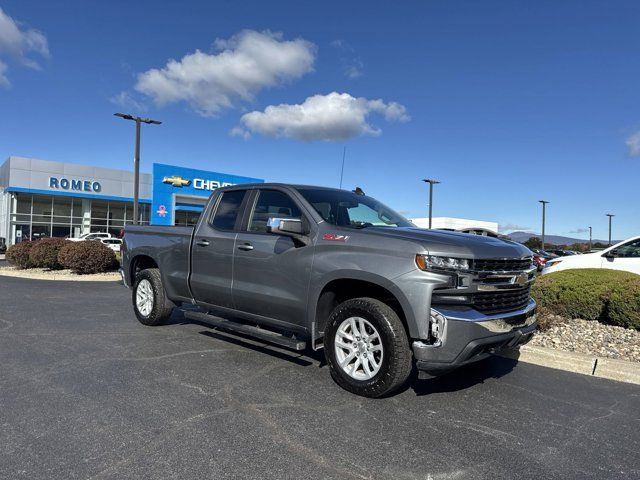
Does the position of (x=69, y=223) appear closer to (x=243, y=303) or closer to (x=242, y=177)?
(x=242, y=177)

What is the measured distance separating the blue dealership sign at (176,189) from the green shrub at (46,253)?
16.3 m

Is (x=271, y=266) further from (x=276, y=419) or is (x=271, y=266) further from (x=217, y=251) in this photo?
(x=276, y=419)

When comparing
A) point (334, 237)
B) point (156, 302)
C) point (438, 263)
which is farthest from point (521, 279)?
point (156, 302)

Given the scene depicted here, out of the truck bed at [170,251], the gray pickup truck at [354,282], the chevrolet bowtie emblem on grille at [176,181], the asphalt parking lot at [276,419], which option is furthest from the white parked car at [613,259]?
the chevrolet bowtie emblem on grille at [176,181]

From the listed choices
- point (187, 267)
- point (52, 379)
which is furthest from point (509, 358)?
point (52, 379)

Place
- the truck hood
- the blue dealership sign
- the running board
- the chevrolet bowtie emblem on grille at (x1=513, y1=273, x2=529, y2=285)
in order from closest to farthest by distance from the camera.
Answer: the truck hood
the chevrolet bowtie emblem on grille at (x1=513, y1=273, x2=529, y2=285)
the running board
the blue dealership sign

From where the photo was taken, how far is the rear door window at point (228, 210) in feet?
18.6

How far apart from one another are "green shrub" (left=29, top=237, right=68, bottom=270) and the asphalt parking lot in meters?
11.2

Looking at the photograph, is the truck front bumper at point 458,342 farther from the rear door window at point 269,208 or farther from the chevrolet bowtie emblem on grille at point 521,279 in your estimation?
the rear door window at point 269,208

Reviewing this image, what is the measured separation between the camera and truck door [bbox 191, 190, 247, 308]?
549 cm

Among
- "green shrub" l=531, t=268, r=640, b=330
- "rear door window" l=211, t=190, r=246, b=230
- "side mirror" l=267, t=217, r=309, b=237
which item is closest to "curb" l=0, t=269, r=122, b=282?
"rear door window" l=211, t=190, r=246, b=230

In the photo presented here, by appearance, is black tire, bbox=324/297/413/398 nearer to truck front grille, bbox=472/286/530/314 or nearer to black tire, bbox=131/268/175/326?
truck front grille, bbox=472/286/530/314

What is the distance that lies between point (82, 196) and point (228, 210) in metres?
32.3

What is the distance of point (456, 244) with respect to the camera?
13.0 ft
